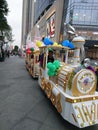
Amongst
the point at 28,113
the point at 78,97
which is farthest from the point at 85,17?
the point at 78,97

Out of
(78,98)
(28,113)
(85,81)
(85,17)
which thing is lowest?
(28,113)

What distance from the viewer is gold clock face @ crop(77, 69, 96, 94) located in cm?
417

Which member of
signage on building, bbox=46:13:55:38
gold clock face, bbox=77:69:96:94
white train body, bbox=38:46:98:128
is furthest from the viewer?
signage on building, bbox=46:13:55:38

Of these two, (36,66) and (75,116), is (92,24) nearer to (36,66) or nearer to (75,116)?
(36,66)

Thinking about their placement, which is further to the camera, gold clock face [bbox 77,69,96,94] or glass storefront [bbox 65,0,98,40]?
glass storefront [bbox 65,0,98,40]

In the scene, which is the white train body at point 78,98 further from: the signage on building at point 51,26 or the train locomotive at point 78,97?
the signage on building at point 51,26

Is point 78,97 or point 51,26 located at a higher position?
point 51,26

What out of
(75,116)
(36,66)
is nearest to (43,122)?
(75,116)

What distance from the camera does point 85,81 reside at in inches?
167

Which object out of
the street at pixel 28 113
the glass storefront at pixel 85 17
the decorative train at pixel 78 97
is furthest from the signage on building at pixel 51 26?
the decorative train at pixel 78 97

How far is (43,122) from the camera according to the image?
4422mm

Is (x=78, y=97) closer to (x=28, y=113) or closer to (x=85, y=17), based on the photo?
(x=28, y=113)

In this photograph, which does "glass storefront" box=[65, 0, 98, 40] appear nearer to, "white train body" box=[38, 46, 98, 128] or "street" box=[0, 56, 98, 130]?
"street" box=[0, 56, 98, 130]

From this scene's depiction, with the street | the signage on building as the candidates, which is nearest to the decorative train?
the street
